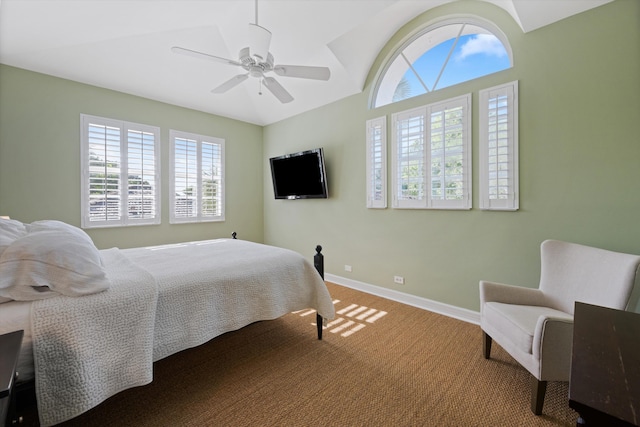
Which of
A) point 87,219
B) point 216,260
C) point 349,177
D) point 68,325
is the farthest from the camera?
point 349,177

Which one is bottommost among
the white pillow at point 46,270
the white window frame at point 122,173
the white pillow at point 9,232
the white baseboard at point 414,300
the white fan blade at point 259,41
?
the white baseboard at point 414,300

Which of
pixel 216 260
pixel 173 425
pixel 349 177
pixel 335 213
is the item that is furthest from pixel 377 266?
pixel 173 425

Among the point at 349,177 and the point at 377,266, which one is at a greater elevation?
the point at 349,177

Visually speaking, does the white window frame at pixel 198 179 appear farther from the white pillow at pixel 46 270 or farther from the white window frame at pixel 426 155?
the white window frame at pixel 426 155

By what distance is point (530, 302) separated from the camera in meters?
2.06

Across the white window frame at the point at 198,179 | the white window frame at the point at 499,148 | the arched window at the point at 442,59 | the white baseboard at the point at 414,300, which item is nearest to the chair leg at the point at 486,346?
the white baseboard at the point at 414,300

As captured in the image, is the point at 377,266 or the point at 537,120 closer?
the point at 537,120

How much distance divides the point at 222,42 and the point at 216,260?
3.08 meters

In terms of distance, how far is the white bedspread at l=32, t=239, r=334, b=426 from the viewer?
3.92 ft

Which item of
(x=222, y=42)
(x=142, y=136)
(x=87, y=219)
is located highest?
→ (x=222, y=42)

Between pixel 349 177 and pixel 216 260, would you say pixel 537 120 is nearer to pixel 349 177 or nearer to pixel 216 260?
pixel 349 177

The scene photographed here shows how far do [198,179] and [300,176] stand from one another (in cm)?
177

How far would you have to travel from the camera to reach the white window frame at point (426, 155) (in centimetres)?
279

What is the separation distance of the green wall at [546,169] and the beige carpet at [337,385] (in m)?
0.79
